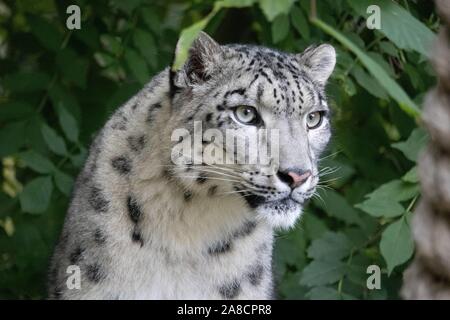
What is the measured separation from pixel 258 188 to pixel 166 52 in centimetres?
174

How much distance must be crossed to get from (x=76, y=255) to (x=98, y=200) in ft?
0.80

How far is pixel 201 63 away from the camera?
3.82 meters

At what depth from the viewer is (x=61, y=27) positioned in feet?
17.9

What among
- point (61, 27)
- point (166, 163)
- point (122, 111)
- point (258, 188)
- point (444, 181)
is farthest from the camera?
point (61, 27)

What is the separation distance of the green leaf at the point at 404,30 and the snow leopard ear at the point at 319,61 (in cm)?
60

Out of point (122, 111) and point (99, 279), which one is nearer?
point (99, 279)

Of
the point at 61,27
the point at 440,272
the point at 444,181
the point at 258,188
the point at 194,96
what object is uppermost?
the point at 61,27

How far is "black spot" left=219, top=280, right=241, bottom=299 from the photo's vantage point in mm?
3797

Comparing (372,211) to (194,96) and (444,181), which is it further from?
(444,181)

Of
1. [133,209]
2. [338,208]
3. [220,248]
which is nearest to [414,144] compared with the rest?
[220,248]

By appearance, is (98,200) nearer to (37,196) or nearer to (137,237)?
(137,237)

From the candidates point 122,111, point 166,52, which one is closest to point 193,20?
point 166,52

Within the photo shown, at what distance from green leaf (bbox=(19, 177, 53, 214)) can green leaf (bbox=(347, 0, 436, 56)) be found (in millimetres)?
1964

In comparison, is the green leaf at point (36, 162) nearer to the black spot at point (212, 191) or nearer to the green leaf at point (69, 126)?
the green leaf at point (69, 126)
